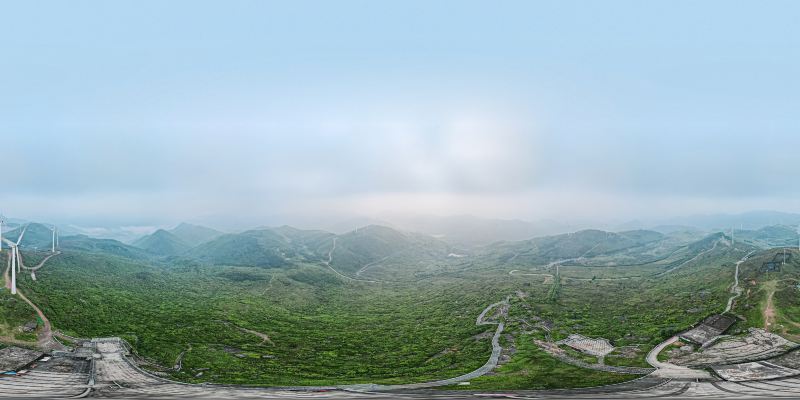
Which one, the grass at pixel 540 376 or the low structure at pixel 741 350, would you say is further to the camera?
the low structure at pixel 741 350

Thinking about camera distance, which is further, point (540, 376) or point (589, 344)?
point (589, 344)

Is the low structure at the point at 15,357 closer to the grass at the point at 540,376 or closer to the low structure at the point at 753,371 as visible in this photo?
the grass at the point at 540,376

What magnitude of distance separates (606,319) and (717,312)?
31.3 m

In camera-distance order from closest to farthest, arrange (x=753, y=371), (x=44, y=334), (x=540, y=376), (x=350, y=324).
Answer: (x=753, y=371), (x=540, y=376), (x=44, y=334), (x=350, y=324)

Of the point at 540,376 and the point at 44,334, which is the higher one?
the point at 44,334

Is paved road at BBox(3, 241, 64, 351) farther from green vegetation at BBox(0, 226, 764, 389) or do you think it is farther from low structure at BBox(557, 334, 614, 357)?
low structure at BBox(557, 334, 614, 357)

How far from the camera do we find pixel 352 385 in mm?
71688

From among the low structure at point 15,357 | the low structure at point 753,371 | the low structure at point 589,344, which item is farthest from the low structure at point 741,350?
the low structure at point 15,357

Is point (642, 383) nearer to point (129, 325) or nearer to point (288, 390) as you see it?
point (288, 390)

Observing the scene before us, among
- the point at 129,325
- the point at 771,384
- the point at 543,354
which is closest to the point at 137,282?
the point at 129,325

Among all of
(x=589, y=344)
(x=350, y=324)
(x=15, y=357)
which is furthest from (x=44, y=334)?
(x=589, y=344)

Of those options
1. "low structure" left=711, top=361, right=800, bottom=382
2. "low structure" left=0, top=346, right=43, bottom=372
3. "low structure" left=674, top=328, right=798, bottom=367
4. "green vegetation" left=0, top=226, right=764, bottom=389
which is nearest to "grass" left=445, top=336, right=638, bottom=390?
"green vegetation" left=0, top=226, right=764, bottom=389

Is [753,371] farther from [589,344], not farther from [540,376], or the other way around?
[540,376]

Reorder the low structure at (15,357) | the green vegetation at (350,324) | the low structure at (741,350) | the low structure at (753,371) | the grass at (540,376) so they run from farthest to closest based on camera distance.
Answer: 1. the low structure at (741,350)
2. the green vegetation at (350,324)
3. the low structure at (753,371)
4. the grass at (540,376)
5. the low structure at (15,357)
